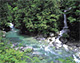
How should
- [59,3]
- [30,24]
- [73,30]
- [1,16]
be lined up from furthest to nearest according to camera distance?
[1,16]
[59,3]
[30,24]
[73,30]

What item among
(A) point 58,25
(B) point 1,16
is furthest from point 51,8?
Answer: (B) point 1,16

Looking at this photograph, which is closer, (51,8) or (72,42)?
(72,42)

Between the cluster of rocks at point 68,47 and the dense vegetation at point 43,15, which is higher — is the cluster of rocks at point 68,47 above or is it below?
below

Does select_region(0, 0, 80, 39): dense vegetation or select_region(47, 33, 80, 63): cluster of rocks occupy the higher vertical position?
select_region(0, 0, 80, 39): dense vegetation

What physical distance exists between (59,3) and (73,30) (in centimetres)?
398

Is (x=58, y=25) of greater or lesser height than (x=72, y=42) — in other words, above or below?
above

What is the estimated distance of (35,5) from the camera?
945 centimetres

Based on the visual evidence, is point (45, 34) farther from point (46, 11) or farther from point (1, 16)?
point (1, 16)

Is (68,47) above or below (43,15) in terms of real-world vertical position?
below

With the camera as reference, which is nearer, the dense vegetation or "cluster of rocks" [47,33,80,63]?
"cluster of rocks" [47,33,80,63]

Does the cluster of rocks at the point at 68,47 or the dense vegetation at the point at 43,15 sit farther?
the dense vegetation at the point at 43,15

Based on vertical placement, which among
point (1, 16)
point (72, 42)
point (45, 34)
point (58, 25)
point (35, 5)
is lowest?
point (72, 42)

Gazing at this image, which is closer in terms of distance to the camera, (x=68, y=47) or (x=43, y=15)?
(x=68, y=47)

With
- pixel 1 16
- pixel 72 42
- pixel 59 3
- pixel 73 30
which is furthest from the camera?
pixel 1 16
